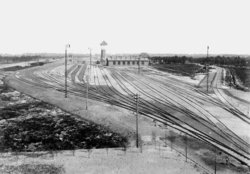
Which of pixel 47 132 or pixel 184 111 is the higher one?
pixel 184 111

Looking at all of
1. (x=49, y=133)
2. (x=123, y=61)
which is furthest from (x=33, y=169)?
(x=123, y=61)

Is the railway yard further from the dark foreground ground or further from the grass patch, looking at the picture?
the grass patch

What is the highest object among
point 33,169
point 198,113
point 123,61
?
point 123,61

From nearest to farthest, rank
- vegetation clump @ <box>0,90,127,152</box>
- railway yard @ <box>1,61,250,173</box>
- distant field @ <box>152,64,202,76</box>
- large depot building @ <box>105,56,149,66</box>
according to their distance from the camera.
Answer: vegetation clump @ <box>0,90,127,152</box>
railway yard @ <box>1,61,250,173</box>
distant field @ <box>152,64,202,76</box>
large depot building @ <box>105,56,149,66</box>

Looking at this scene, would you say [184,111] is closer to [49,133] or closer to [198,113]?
[198,113]

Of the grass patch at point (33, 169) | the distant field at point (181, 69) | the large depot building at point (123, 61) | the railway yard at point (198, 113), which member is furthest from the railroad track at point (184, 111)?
the large depot building at point (123, 61)

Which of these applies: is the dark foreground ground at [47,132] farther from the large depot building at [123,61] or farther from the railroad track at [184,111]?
the large depot building at [123,61]

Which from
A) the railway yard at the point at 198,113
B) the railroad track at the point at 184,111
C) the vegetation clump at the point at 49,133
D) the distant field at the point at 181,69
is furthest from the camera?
the distant field at the point at 181,69

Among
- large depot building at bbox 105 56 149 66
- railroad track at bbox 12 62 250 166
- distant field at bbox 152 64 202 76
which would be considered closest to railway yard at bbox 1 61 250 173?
railroad track at bbox 12 62 250 166

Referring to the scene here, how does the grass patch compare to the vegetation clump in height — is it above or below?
below

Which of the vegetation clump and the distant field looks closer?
the vegetation clump

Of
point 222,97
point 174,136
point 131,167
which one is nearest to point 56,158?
point 131,167
